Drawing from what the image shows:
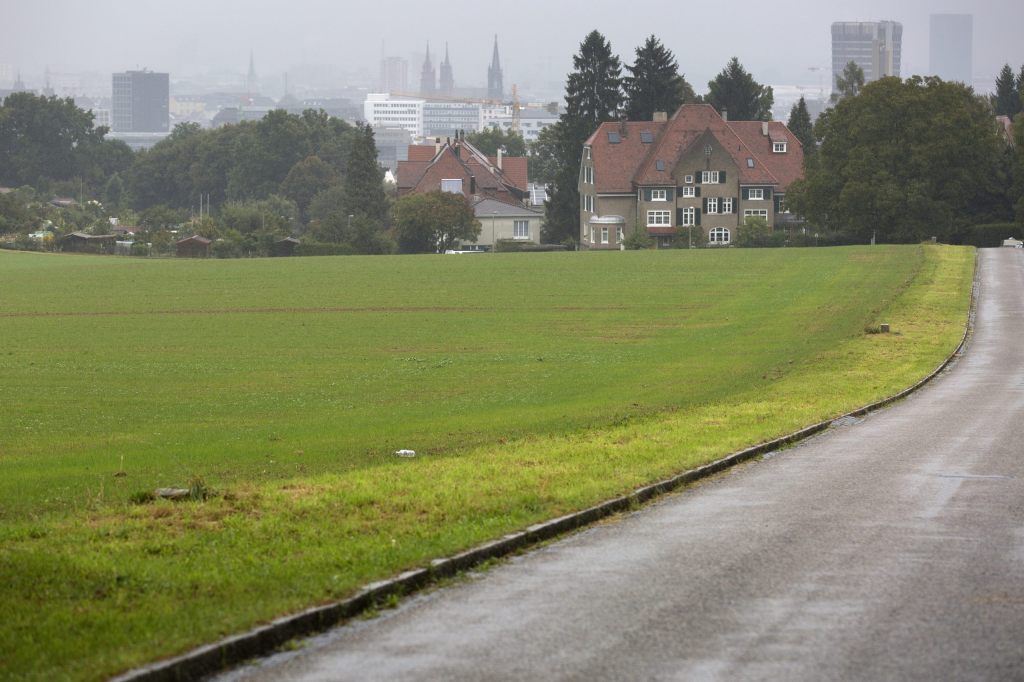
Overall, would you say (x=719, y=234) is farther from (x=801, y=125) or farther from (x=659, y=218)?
(x=801, y=125)

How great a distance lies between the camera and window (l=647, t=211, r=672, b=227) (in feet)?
482

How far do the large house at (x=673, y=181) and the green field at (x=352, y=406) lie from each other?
186 feet

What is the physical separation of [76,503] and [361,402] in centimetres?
1661

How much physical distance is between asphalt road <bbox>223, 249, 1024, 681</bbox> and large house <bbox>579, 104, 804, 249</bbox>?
126 meters

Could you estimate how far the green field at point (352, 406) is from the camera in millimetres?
13469

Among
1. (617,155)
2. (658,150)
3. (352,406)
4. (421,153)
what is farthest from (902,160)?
(421,153)

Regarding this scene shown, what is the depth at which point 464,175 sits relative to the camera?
567 feet

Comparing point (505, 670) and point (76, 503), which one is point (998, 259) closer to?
point (76, 503)

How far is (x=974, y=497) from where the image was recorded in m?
19.0

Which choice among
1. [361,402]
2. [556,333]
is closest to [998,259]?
[556,333]

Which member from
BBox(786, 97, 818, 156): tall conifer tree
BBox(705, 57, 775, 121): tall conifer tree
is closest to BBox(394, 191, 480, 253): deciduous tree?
BBox(705, 57, 775, 121): tall conifer tree

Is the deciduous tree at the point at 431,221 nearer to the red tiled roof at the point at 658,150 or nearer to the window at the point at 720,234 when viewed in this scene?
the red tiled roof at the point at 658,150

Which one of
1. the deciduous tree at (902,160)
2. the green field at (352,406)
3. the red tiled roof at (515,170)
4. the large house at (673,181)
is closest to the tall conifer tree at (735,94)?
the large house at (673,181)

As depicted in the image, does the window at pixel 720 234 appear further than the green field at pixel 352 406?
Yes
